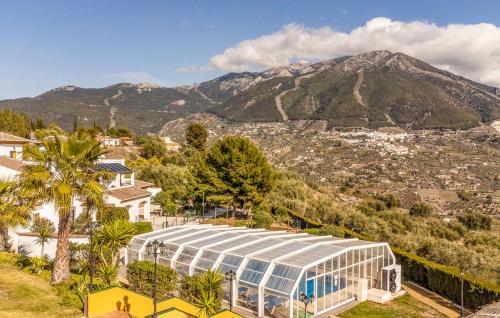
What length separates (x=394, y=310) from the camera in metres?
19.5

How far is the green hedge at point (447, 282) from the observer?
19.2m

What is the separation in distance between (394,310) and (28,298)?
52.5 feet

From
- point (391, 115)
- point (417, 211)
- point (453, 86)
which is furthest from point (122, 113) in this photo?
point (417, 211)

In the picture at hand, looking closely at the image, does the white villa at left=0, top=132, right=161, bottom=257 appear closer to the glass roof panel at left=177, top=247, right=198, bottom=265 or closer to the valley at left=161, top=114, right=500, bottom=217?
the glass roof panel at left=177, top=247, right=198, bottom=265

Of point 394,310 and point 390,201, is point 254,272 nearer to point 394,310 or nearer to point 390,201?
point 394,310

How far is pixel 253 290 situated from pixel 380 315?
594 centimetres

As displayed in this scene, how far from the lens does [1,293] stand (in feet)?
55.4

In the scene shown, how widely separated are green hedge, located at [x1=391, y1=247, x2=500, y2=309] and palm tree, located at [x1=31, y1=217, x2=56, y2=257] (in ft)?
67.5

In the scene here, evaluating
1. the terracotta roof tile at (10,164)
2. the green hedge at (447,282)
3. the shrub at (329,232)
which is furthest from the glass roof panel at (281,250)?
the terracotta roof tile at (10,164)

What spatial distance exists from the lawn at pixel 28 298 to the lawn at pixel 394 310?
11780 millimetres

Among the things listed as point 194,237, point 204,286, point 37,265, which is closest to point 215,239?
point 194,237

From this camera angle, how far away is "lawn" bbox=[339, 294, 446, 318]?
1872cm

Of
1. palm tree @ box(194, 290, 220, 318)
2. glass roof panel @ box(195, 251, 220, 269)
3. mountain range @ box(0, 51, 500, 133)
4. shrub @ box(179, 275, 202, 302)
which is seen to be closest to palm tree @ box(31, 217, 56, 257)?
glass roof panel @ box(195, 251, 220, 269)

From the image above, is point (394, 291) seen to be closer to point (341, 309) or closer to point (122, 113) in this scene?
point (341, 309)
